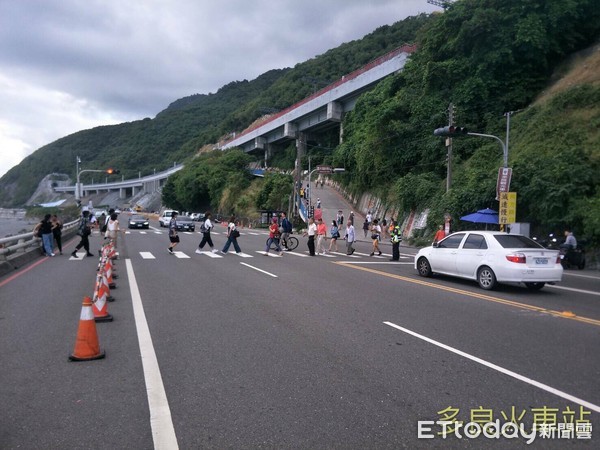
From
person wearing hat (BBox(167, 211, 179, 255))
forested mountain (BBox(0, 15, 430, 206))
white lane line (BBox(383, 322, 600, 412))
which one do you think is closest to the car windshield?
white lane line (BBox(383, 322, 600, 412))

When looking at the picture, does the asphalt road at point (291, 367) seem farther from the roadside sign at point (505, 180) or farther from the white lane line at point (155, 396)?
the roadside sign at point (505, 180)

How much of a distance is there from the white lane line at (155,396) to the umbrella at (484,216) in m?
19.8

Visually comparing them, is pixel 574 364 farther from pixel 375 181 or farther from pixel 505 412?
pixel 375 181

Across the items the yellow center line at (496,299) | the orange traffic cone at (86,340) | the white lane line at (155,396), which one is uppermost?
the orange traffic cone at (86,340)

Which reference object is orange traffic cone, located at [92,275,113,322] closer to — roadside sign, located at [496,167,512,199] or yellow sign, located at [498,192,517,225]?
yellow sign, located at [498,192,517,225]

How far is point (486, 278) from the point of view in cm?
1253

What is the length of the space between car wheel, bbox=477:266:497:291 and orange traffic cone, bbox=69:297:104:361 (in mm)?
9413

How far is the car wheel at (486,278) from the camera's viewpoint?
1232cm

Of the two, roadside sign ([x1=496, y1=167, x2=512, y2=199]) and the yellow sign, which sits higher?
roadside sign ([x1=496, y1=167, x2=512, y2=199])

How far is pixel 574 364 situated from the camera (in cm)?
621

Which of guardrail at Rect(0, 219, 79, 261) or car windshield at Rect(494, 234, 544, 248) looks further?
guardrail at Rect(0, 219, 79, 261)

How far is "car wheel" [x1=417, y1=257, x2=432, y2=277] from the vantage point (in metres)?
14.8

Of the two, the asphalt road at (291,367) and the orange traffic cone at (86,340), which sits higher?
the orange traffic cone at (86,340)

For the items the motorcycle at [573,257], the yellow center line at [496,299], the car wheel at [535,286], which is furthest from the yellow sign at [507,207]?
the car wheel at [535,286]
